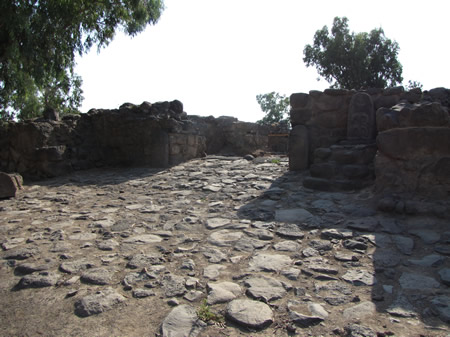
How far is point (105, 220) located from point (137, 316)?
220 cm

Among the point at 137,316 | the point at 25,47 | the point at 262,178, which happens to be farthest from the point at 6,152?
the point at 137,316

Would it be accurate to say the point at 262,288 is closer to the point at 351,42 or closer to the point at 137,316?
the point at 137,316

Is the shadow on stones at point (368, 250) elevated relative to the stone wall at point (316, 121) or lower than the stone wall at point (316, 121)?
lower

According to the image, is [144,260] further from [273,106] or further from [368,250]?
[273,106]

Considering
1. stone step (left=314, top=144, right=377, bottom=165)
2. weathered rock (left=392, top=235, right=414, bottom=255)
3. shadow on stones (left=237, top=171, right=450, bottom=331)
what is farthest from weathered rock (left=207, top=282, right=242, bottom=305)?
stone step (left=314, top=144, right=377, bottom=165)

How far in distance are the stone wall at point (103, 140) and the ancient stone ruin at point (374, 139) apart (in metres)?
2.90

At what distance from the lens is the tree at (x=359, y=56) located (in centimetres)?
2000

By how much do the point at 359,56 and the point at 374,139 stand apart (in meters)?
16.8

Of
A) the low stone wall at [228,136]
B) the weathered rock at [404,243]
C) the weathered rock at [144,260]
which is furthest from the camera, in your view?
the low stone wall at [228,136]

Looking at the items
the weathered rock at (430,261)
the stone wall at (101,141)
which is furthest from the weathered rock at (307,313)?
the stone wall at (101,141)

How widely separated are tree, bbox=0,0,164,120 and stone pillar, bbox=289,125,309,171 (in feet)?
13.9

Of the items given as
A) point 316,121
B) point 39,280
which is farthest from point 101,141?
point 39,280

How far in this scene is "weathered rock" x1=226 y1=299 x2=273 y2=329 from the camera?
182 cm

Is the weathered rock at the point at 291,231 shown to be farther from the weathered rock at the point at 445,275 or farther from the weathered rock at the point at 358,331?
the weathered rock at the point at 358,331
